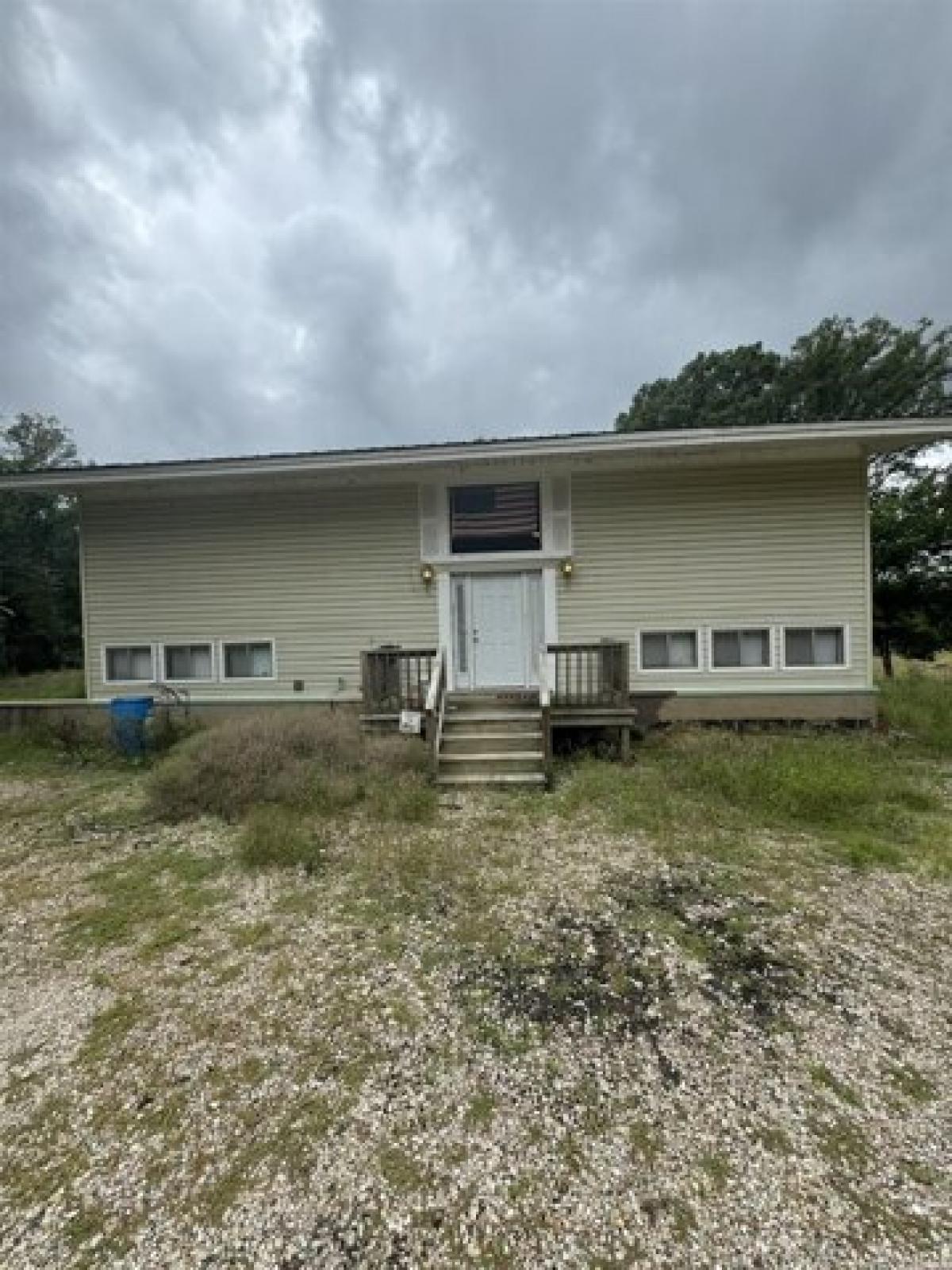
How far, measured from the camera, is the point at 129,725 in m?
7.44

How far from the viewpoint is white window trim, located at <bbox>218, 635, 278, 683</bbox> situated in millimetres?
8461

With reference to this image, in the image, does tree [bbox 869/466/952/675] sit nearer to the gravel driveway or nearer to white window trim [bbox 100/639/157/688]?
the gravel driveway

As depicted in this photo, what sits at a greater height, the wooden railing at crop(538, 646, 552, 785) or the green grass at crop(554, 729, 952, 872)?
the wooden railing at crop(538, 646, 552, 785)

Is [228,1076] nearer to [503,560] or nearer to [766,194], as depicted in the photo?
[503,560]

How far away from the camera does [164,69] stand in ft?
33.5

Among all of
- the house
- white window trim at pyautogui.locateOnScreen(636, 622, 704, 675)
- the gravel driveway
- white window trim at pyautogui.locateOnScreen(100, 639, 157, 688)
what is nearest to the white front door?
the house

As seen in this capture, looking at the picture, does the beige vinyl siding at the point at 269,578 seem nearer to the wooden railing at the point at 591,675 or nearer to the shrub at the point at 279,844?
the wooden railing at the point at 591,675

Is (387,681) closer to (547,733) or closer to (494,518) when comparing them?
(547,733)

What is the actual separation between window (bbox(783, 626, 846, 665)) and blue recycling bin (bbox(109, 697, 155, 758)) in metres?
9.03

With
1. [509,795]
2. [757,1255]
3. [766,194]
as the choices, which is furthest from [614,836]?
[766,194]

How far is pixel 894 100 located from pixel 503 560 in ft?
50.3

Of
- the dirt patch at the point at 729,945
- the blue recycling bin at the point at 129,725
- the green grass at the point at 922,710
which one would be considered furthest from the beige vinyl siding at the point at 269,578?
the green grass at the point at 922,710

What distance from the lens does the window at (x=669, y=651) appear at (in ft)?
25.9

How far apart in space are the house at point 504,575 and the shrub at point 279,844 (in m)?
2.20
